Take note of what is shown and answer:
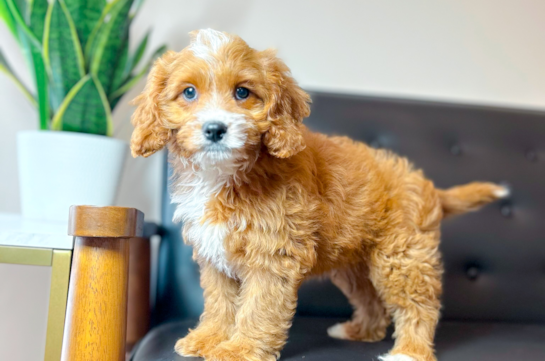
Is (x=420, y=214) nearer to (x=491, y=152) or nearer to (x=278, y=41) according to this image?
(x=491, y=152)

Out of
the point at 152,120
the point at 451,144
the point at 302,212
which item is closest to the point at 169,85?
the point at 152,120

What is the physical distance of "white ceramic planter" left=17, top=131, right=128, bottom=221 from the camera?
162 centimetres

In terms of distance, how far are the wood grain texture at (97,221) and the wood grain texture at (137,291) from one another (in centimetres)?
71

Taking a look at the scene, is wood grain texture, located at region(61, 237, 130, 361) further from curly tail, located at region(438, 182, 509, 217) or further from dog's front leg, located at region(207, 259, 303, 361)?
curly tail, located at region(438, 182, 509, 217)

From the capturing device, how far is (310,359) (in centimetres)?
121

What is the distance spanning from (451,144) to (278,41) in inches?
35.9

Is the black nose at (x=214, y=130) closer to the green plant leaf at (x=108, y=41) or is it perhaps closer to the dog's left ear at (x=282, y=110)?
the dog's left ear at (x=282, y=110)

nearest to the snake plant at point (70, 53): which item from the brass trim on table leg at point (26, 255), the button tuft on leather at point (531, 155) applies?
the brass trim on table leg at point (26, 255)

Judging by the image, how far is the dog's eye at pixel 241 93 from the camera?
1.07 metres

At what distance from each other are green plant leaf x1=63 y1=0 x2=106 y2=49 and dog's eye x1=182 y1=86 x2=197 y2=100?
2.90 ft

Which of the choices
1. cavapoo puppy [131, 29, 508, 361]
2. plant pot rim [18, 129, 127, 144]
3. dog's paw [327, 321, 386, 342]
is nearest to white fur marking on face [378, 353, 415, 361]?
cavapoo puppy [131, 29, 508, 361]

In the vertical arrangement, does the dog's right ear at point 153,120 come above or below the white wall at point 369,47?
below

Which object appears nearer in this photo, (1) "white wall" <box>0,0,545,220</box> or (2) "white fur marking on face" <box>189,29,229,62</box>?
(2) "white fur marking on face" <box>189,29,229,62</box>

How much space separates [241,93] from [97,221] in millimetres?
430
